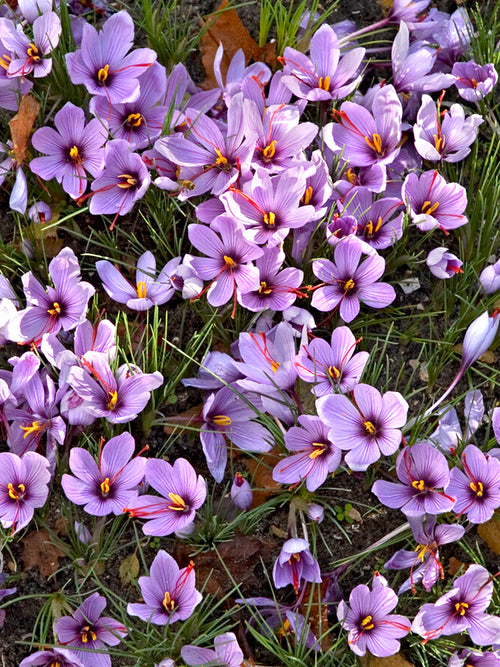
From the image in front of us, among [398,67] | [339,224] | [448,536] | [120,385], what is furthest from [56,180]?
[448,536]

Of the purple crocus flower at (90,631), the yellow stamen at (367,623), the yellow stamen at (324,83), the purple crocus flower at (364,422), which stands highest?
the yellow stamen at (324,83)

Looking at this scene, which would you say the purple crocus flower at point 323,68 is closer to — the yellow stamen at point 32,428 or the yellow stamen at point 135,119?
the yellow stamen at point 135,119

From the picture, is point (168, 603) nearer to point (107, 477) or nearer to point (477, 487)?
point (107, 477)

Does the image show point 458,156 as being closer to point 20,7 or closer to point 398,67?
point 398,67

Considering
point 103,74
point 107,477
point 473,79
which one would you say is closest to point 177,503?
point 107,477

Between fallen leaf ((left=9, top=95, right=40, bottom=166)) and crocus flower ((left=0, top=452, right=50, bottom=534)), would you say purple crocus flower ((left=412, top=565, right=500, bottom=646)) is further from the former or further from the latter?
fallen leaf ((left=9, top=95, right=40, bottom=166))

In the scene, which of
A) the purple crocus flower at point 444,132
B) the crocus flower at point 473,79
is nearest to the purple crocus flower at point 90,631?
the purple crocus flower at point 444,132

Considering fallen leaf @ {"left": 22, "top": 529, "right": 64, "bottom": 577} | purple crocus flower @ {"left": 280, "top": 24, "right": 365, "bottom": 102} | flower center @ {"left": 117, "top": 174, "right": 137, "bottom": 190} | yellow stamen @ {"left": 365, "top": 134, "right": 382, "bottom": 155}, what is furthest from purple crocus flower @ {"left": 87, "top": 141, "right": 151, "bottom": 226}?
fallen leaf @ {"left": 22, "top": 529, "right": 64, "bottom": 577}
